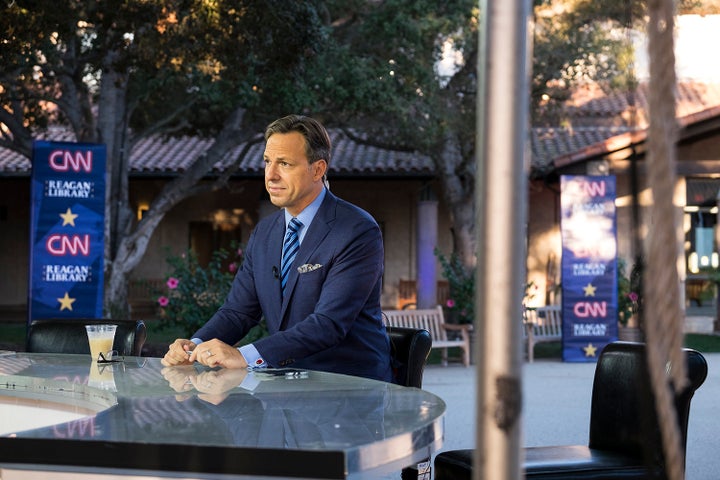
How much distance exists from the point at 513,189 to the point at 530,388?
9759 millimetres

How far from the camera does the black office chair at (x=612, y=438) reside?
10.4ft

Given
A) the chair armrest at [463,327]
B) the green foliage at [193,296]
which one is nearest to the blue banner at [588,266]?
the chair armrest at [463,327]

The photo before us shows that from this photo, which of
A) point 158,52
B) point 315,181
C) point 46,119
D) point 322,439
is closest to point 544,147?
point 46,119

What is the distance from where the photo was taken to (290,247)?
3.68m

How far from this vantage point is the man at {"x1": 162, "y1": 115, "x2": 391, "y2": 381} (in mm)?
3402

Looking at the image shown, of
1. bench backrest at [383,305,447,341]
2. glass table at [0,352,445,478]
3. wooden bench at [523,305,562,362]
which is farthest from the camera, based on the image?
wooden bench at [523,305,562,362]

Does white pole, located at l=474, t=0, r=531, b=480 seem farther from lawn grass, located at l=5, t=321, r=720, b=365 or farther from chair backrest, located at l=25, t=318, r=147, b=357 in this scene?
lawn grass, located at l=5, t=321, r=720, b=365

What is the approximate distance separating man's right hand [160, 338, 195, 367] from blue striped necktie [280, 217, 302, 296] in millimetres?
426

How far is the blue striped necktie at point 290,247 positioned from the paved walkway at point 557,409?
229cm

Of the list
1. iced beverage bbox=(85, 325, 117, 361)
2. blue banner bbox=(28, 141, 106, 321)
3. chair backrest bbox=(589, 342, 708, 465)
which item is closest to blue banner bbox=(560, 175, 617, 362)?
blue banner bbox=(28, 141, 106, 321)

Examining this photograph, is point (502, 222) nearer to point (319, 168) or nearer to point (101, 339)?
point (319, 168)

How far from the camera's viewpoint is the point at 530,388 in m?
10.7

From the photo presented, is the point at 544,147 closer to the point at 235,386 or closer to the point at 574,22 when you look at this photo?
the point at 574,22

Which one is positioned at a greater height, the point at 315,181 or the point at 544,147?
the point at 544,147
